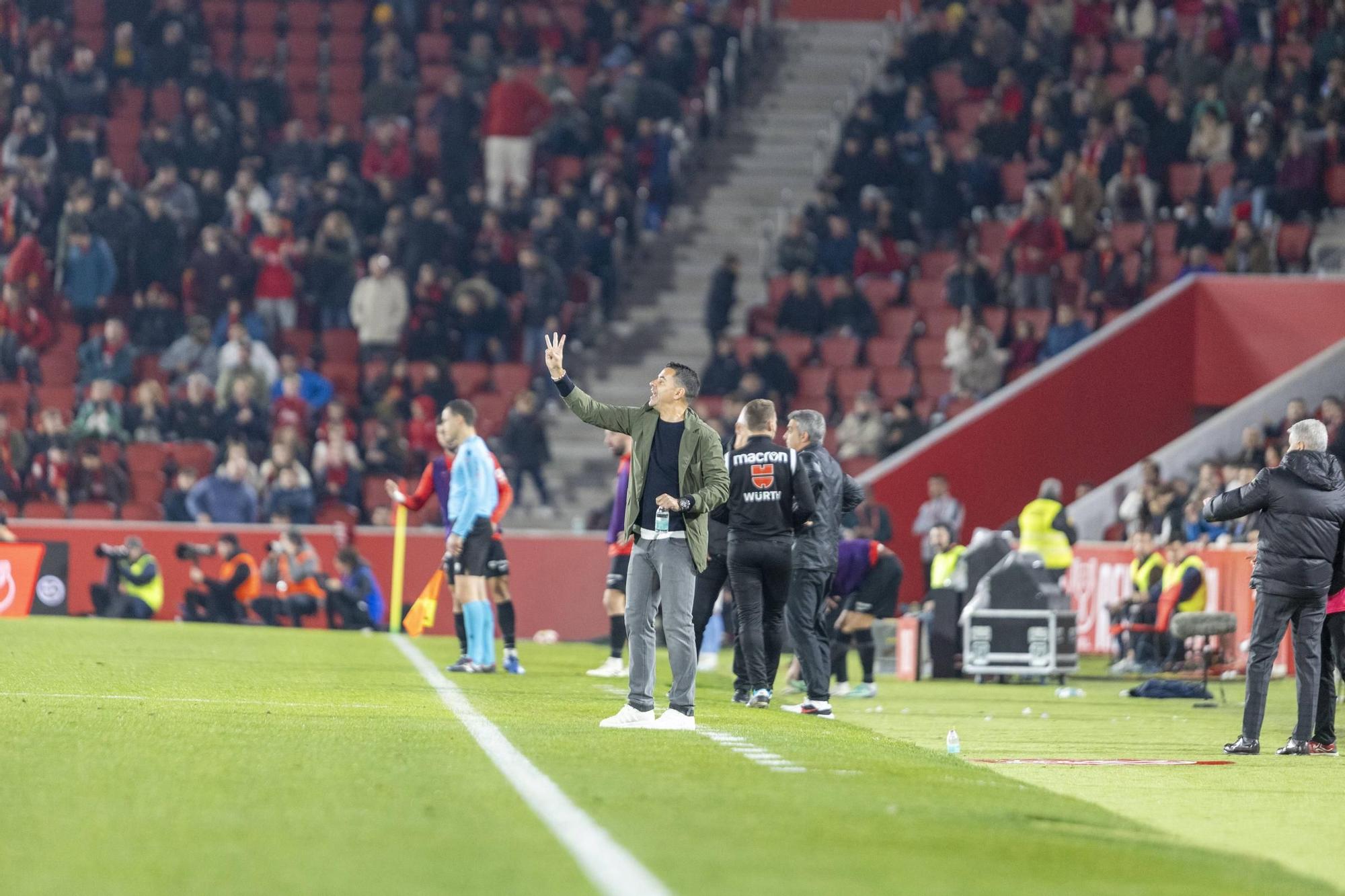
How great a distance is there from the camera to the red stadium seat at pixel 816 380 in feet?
85.8

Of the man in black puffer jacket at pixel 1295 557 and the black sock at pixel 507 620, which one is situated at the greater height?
the man in black puffer jacket at pixel 1295 557

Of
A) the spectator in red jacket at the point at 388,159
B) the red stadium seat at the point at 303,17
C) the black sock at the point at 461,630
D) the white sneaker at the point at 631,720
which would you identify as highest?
the red stadium seat at the point at 303,17

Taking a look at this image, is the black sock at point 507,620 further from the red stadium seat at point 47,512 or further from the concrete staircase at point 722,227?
the red stadium seat at point 47,512

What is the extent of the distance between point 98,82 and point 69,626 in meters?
12.8

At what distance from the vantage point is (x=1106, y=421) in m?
25.9

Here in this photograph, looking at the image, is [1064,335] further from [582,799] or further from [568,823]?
→ [568,823]

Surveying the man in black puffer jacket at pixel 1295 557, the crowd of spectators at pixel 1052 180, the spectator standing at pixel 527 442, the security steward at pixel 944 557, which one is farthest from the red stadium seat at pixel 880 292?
the man in black puffer jacket at pixel 1295 557

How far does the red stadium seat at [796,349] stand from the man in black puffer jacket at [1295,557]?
49.3 feet

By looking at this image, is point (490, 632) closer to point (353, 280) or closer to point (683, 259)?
point (353, 280)

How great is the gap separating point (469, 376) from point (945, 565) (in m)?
8.62

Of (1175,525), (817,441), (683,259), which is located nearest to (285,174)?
(683,259)

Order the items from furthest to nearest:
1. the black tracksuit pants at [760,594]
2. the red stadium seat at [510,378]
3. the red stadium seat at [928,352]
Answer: the red stadium seat at [510,378] → the red stadium seat at [928,352] → the black tracksuit pants at [760,594]

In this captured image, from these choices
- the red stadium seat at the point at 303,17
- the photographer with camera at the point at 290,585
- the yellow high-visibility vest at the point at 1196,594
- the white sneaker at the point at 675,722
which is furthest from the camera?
the red stadium seat at the point at 303,17

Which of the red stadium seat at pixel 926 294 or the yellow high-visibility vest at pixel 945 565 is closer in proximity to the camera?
the yellow high-visibility vest at pixel 945 565
